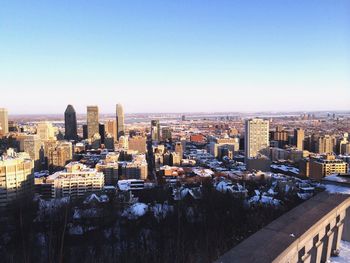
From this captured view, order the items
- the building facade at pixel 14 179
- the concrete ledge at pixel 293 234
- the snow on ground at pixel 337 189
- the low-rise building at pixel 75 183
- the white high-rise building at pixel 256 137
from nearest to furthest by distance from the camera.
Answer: the concrete ledge at pixel 293 234
the snow on ground at pixel 337 189
the building facade at pixel 14 179
the low-rise building at pixel 75 183
the white high-rise building at pixel 256 137

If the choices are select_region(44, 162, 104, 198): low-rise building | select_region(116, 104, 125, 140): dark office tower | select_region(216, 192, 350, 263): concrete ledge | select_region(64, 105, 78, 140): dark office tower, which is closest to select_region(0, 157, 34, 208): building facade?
select_region(44, 162, 104, 198): low-rise building

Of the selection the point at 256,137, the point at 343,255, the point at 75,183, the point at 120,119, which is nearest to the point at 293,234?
the point at 343,255

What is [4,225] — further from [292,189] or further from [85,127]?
[85,127]

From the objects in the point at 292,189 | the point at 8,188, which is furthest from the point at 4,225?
the point at 292,189

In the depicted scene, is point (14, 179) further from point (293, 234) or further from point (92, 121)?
point (92, 121)

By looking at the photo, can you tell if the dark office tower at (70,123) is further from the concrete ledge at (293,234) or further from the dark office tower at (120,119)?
the concrete ledge at (293,234)

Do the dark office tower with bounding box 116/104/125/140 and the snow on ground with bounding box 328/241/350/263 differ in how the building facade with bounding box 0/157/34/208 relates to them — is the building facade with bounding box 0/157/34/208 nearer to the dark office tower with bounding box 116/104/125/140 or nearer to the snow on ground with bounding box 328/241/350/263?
the snow on ground with bounding box 328/241/350/263

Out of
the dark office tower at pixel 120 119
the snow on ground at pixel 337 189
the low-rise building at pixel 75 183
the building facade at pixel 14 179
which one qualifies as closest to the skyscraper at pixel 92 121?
the dark office tower at pixel 120 119
